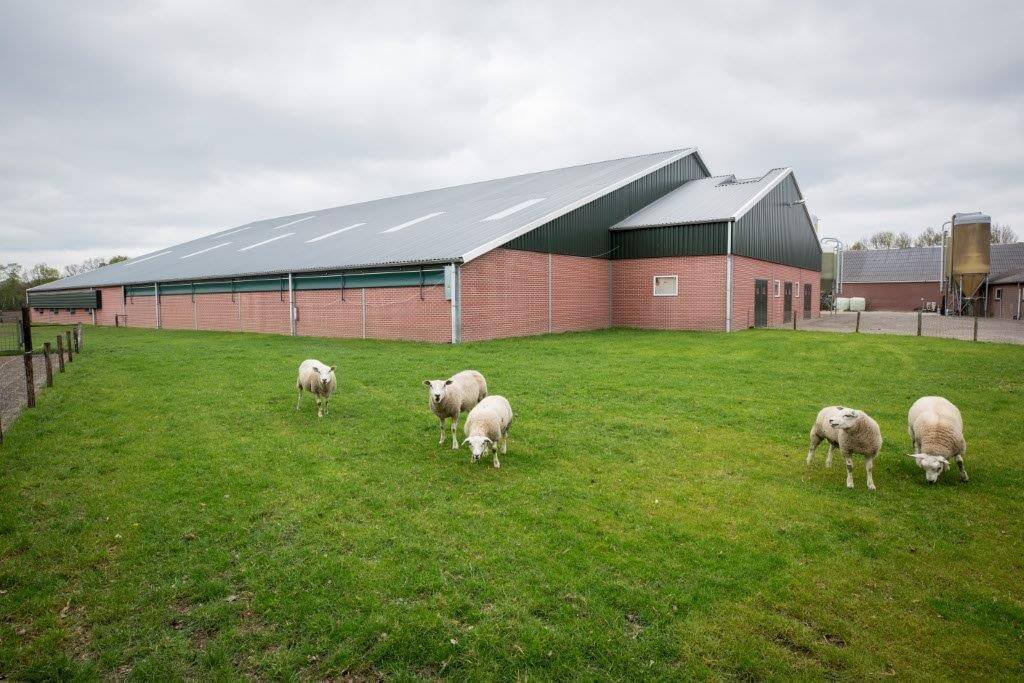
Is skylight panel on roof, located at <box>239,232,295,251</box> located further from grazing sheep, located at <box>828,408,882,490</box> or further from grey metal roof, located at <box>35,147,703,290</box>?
grazing sheep, located at <box>828,408,882,490</box>

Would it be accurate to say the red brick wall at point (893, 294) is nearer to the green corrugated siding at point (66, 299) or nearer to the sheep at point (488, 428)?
the sheep at point (488, 428)

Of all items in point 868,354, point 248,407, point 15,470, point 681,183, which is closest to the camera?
point 15,470

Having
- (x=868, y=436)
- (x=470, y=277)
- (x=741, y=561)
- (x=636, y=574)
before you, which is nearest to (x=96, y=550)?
(x=636, y=574)

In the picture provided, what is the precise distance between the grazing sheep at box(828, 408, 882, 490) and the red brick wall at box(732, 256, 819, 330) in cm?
2134

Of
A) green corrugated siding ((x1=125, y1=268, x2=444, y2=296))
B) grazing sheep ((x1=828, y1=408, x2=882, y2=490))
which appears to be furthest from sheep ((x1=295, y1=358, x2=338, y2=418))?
green corrugated siding ((x1=125, y1=268, x2=444, y2=296))

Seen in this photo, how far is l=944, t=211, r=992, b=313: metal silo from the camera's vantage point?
138 feet

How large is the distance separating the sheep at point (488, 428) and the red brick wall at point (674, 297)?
2150cm

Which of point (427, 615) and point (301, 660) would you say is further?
point (427, 615)

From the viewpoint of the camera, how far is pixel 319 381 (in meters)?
11.5

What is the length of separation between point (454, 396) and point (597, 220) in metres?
21.8

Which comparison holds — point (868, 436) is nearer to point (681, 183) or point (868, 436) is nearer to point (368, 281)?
point (368, 281)

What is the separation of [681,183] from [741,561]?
3481cm

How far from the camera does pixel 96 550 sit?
5.95m

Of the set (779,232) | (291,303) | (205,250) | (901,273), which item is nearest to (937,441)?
(291,303)
